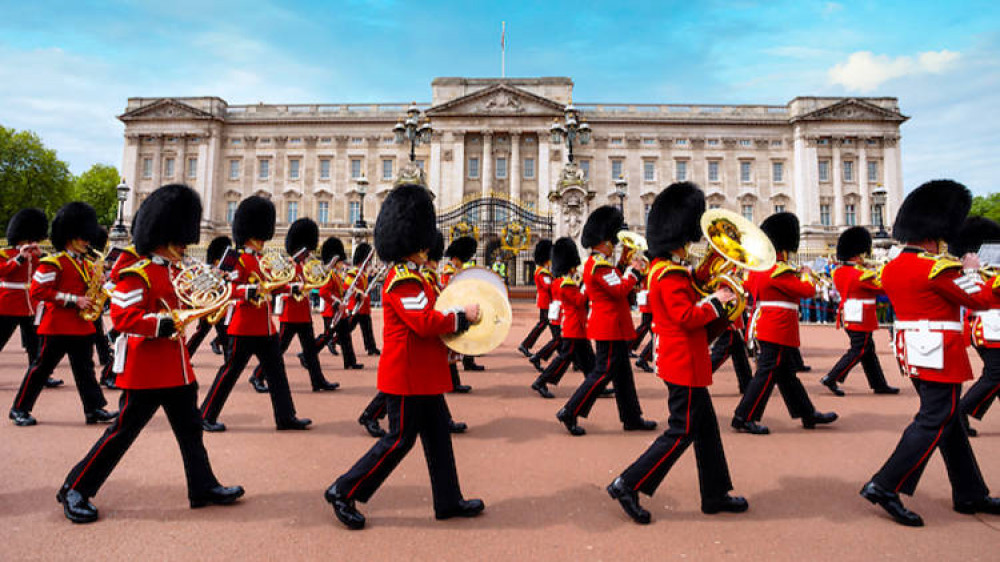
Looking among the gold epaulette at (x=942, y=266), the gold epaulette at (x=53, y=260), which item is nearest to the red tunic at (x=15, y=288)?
the gold epaulette at (x=53, y=260)

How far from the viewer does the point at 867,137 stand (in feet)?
144

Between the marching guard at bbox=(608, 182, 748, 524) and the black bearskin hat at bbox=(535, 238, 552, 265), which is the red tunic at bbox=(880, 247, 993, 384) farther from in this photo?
the black bearskin hat at bbox=(535, 238, 552, 265)

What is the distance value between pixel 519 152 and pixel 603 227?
38.5 metres

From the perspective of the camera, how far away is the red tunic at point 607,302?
16.9ft

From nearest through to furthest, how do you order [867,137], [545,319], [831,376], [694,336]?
[694,336] → [831,376] → [545,319] → [867,137]

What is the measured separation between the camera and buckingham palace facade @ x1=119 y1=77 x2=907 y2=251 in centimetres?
4259

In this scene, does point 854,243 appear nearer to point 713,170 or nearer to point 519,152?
point 519,152

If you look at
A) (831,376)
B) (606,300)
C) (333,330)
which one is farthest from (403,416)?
(831,376)

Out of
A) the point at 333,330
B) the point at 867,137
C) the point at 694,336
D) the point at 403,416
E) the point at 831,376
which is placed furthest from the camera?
the point at 867,137

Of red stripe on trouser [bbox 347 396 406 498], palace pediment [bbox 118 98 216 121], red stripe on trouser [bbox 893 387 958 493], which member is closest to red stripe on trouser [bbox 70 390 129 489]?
red stripe on trouser [bbox 347 396 406 498]

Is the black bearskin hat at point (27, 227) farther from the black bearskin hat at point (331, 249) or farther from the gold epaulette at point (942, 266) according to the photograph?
the gold epaulette at point (942, 266)

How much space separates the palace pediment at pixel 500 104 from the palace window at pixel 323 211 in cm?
1199

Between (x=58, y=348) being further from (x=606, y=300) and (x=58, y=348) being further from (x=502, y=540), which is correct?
(x=606, y=300)

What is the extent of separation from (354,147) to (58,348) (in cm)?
4317
